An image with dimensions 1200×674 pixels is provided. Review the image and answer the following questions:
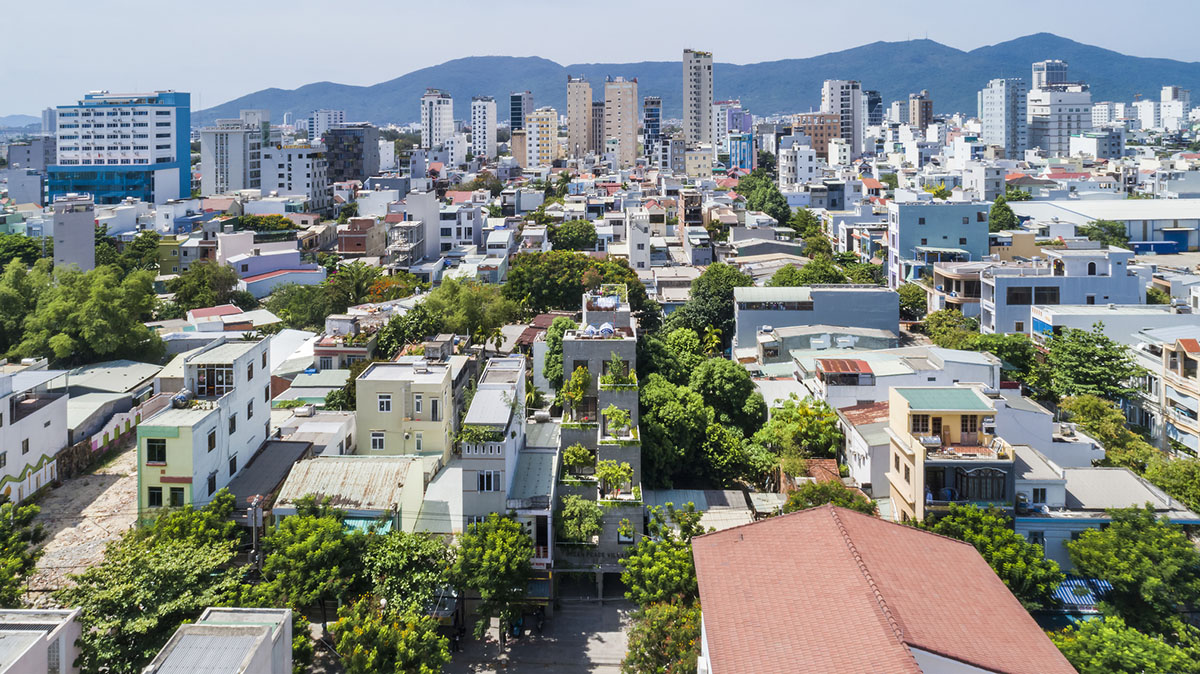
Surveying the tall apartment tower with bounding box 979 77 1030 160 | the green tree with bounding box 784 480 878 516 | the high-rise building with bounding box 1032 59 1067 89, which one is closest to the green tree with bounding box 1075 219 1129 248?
the green tree with bounding box 784 480 878 516

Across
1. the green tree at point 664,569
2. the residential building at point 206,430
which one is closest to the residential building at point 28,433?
the residential building at point 206,430

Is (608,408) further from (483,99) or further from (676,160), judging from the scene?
(483,99)

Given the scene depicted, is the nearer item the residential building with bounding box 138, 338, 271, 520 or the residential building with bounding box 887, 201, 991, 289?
the residential building with bounding box 138, 338, 271, 520

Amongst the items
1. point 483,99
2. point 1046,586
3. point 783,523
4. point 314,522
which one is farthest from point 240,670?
point 483,99

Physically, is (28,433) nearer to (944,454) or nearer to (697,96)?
(944,454)

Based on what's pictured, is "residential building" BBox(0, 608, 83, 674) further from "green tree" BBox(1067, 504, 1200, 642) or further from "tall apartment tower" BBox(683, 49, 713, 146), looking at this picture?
"tall apartment tower" BBox(683, 49, 713, 146)

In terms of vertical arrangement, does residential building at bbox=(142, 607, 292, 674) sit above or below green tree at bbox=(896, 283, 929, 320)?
below
